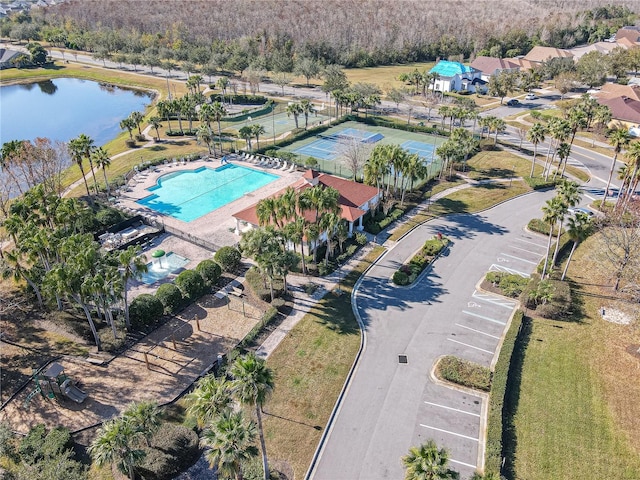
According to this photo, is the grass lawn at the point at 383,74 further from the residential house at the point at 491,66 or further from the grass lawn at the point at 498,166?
the grass lawn at the point at 498,166

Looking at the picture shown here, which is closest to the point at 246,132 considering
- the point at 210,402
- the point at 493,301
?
the point at 493,301

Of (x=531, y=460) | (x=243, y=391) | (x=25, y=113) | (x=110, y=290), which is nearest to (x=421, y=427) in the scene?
(x=531, y=460)

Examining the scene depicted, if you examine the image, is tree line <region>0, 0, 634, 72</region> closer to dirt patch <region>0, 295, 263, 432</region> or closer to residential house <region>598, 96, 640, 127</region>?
residential house <region>598, 96, 640, 127</region>

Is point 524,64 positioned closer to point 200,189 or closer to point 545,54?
point 545,54

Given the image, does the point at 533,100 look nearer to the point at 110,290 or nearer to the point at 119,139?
the point at 119,139

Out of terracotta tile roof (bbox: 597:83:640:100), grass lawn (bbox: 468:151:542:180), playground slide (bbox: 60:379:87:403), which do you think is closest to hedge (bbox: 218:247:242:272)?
playground slide (bbox: 60:379:87:403)

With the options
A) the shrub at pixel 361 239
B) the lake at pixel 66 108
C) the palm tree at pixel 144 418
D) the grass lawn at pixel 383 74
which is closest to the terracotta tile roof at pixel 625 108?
the grass lawn at pixel 383 74
